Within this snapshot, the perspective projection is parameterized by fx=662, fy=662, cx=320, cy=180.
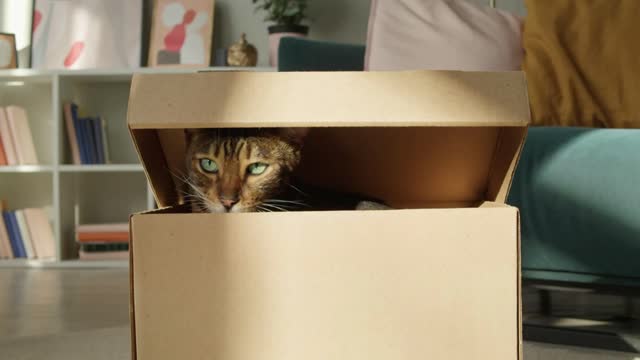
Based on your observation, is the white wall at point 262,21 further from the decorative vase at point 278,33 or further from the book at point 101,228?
the book at point 101,228

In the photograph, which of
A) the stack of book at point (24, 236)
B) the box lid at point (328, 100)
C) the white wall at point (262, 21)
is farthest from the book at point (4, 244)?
the box lid at point (328, 100)

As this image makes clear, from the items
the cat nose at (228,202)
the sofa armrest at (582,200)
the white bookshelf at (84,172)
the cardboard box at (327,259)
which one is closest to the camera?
the cardboard box at (327,259)

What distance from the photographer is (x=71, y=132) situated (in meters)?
2.92

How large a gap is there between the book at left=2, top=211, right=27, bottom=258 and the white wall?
920 mm

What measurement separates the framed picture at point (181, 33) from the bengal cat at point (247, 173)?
6.82ft

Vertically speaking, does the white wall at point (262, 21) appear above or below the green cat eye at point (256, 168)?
above

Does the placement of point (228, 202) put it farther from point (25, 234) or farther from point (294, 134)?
point (25, 234)

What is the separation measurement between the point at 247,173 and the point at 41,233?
2255 mm

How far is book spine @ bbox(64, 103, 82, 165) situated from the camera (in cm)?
290

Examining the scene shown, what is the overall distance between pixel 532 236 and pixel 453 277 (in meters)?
0.75

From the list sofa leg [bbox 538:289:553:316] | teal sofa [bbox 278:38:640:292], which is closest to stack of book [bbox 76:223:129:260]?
sofa leg [bbox 538:289:553:316]

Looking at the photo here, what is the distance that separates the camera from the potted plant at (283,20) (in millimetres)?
2893

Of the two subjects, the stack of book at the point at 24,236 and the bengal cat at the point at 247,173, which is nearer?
the bengal cat at the point at 247,173

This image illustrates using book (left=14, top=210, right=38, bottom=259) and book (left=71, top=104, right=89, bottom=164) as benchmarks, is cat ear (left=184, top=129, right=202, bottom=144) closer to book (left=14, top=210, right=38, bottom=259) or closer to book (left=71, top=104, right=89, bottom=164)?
book (left=71, top=104, right=89, bottom=164)
